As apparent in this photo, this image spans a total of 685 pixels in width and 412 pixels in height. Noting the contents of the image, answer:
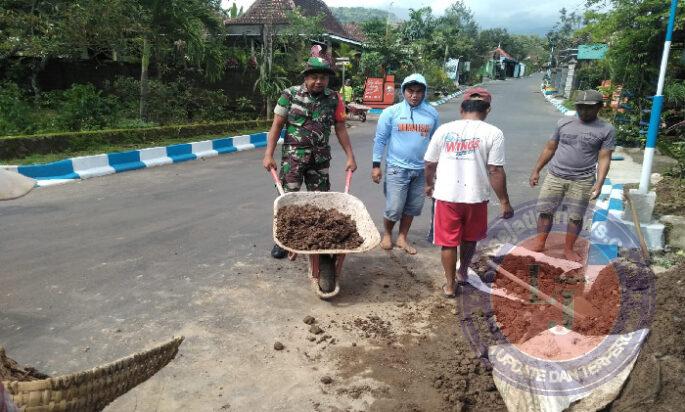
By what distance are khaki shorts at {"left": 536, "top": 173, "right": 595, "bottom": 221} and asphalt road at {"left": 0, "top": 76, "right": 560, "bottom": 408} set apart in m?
1.28

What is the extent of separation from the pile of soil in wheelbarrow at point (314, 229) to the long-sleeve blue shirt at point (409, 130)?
90 centimetres

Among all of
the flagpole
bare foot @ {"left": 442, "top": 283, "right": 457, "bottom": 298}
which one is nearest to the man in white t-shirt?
bare foot @ {"left": 442, "top": 283, "right": 457, "bottom": 298}

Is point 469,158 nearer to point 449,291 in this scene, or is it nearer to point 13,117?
point 449,291

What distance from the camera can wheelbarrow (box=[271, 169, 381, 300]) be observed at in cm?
374

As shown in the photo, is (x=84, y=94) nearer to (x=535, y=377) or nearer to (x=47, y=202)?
(x=47, y=202)

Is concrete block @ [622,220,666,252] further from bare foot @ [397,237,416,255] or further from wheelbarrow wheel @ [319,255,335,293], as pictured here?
wheelbarrow wheel @ [319,255,335,293]

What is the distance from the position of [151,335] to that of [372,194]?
4601 millimetres

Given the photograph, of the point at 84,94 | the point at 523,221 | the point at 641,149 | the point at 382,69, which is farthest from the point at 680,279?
the point at 382,69

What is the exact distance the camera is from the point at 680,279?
3301mm

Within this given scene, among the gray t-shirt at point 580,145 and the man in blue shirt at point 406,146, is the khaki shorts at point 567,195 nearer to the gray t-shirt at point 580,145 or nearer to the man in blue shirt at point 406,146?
the gray t-shirt at point 580,145

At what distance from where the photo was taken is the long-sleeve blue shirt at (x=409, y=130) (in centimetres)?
470

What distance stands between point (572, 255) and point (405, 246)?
157 cm

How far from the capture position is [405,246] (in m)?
5.04

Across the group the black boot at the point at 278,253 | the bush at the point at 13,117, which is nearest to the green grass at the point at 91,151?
the bush at the point at 13,117
